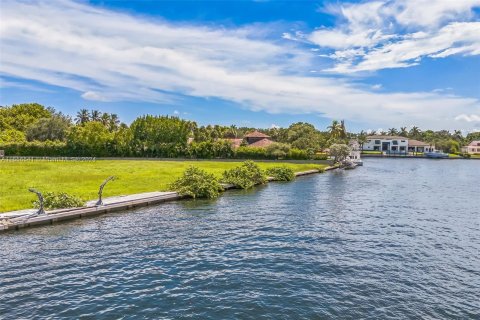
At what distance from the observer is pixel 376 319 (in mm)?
14367

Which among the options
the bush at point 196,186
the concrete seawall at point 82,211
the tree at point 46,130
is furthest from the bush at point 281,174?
the tree at point 46,130

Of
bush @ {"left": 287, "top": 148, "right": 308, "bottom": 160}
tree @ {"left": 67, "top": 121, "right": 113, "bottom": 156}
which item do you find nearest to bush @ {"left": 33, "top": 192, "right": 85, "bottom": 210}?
bush @ {"left": 287, "top": 148, "right": 308, "bottom": 160}

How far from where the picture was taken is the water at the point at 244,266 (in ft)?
49.8

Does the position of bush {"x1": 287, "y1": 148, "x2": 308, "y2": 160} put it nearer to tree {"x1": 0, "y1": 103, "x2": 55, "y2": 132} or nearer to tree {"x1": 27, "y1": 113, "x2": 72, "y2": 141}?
tree {"x1": 27, "y1": 113, "x2": 72, "y2": 141}

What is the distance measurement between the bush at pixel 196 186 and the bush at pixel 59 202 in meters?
12.3

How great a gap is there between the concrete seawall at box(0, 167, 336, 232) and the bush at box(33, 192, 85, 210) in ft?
3.19

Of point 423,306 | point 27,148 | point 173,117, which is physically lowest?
point 423,306

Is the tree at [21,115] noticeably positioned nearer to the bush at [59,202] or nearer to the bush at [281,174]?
the bush at [281,174]

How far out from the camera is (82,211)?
3064 cm

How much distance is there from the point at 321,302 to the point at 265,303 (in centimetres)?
244

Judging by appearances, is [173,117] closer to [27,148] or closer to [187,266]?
[27,148]

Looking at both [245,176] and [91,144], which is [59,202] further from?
[91,144]

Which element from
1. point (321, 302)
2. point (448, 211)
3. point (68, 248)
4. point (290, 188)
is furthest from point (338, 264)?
point (290, 188)

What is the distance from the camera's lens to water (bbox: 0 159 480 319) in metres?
15.2
